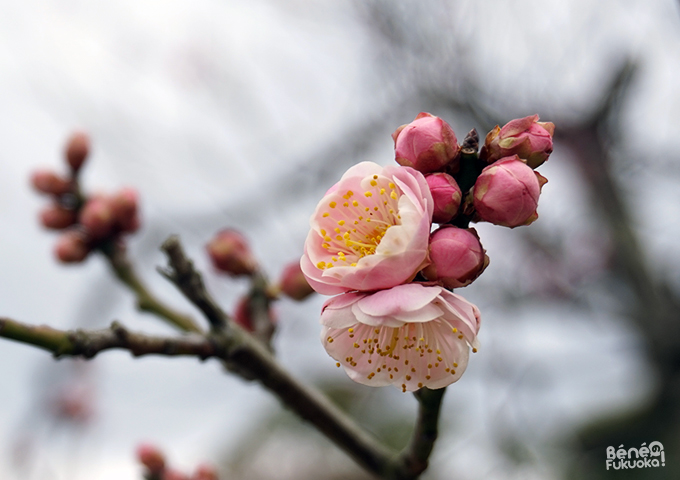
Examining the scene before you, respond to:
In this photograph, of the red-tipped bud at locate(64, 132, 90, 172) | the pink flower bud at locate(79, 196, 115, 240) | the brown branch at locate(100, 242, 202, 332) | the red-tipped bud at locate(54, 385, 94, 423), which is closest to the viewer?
the brown branch at locate(100, 242, 202, 332)

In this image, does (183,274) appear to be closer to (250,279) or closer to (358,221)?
(358,221)

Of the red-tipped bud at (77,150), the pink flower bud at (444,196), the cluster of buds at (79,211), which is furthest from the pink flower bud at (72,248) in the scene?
the pink flower bud at (444,196)

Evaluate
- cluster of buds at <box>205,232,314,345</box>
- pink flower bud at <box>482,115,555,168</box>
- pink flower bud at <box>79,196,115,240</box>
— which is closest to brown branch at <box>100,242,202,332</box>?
pink flower bud at <box>79,196,115,240</box>

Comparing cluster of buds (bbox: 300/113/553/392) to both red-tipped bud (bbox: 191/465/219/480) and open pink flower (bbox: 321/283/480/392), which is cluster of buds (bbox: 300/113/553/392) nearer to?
open pink flower (bbox: 321/283/480/392)

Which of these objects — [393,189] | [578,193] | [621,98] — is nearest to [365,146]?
[621,98]

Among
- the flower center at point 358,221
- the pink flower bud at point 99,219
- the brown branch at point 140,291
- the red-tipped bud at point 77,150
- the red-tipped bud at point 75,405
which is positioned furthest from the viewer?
the red-tipped bud at point 75,405

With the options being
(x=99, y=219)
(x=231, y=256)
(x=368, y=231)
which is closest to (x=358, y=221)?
(x=368, y=231)

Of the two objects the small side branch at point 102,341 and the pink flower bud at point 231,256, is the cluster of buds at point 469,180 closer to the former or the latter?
the small side branch at point 102,341
